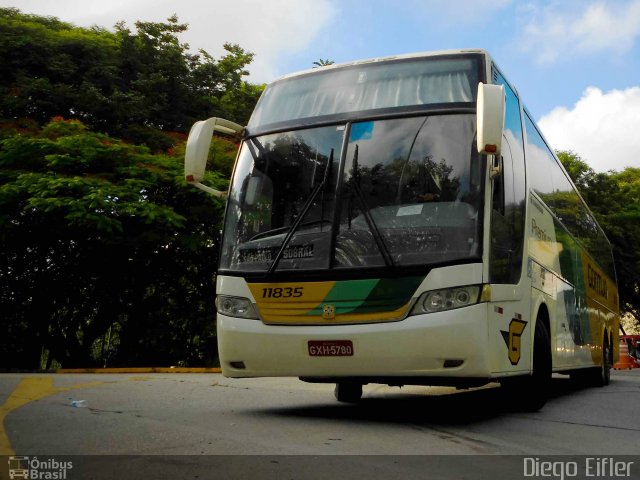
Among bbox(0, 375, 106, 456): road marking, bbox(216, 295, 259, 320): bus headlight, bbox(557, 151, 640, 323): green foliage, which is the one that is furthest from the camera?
bbox(557, 151, 640, 323): green foliage

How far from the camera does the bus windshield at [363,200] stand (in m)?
7.05

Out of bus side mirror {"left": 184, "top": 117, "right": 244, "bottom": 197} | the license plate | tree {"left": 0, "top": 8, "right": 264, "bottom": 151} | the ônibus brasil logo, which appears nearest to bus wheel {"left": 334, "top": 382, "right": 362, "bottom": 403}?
the license plate

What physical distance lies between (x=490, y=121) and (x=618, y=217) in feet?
97.6

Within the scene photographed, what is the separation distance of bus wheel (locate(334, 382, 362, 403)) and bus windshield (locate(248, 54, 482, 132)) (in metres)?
3.40

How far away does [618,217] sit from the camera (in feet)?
113

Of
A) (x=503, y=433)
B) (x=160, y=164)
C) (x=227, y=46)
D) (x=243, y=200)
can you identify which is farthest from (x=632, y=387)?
(x=227, y=46)

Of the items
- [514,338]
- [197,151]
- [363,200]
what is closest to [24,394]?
[197,151]

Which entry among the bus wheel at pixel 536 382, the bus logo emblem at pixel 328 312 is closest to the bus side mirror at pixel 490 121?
the bus logo emblem at pixel 328 312

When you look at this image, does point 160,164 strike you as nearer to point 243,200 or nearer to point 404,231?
point 243,200

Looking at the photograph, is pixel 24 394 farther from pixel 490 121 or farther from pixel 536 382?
pixel 490 121

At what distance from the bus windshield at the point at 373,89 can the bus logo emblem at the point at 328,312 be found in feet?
6.32

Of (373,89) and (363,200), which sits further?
(373,89)

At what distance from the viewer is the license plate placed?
23.2 feet

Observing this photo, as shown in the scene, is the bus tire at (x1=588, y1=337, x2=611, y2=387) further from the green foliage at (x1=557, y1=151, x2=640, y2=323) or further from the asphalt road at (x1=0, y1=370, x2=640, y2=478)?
the green foliage at (x1=557, y1=151, x2=640, y2=323)
